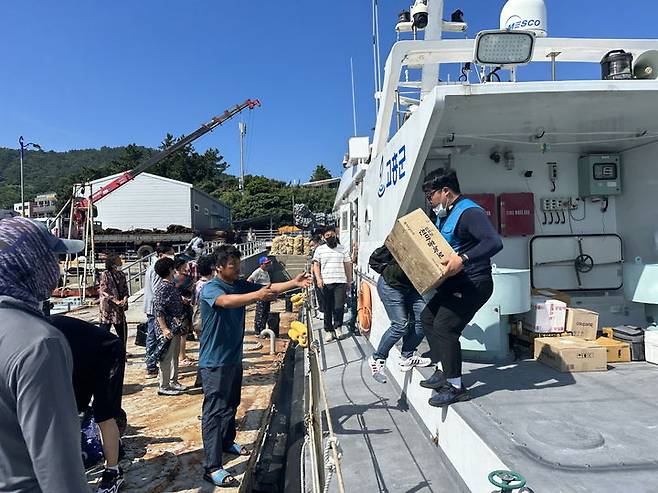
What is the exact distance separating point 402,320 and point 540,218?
251cm

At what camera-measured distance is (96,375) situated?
303 centimetres

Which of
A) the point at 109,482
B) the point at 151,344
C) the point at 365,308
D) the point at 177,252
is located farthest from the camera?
the point at 177,252

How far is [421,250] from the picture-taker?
287 cm

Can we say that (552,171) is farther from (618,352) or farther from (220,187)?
(220,187)

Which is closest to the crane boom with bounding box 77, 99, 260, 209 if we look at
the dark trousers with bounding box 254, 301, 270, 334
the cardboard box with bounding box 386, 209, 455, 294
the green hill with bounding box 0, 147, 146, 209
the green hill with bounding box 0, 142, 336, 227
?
the green hill with bounding box 0, 142, 336, 227

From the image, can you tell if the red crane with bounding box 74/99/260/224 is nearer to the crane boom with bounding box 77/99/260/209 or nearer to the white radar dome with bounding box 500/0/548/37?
the crane boom with bounding box 77/99/260/209

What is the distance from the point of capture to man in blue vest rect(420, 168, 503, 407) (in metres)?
2.88

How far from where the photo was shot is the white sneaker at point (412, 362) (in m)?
3.64

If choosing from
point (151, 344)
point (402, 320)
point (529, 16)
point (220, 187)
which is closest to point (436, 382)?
point (402, 320)

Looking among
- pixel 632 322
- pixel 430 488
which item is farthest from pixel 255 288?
pixel 632 322

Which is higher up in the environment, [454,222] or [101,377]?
[454,222]

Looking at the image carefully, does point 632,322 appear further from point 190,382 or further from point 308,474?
point 190,382

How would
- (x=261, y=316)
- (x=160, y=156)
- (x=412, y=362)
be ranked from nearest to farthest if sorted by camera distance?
(x=412, y=362), (x=261, y=316), (x=160, y=156)

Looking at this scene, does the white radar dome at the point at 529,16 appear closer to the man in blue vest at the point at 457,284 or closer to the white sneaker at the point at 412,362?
the man in blue vest at the point at 457,284
